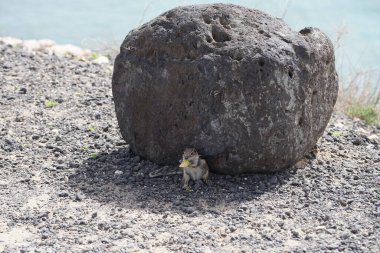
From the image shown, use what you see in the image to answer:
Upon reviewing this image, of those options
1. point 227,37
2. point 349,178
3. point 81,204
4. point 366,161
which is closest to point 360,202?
point 349,178

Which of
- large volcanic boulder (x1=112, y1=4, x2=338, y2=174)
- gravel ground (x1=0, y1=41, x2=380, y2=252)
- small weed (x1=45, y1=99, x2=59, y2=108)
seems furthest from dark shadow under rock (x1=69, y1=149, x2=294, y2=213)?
small weed (x1=45, y1=99, x2=59, y2=108)

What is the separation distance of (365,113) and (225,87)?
3815 millimetres

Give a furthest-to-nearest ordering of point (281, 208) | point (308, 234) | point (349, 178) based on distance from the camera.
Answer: point (349, 178) < point (281, 208) < point (308, 234)

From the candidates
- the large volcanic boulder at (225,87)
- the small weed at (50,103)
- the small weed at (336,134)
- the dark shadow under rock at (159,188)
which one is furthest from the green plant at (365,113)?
the small weed at (50,103)

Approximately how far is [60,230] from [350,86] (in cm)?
548

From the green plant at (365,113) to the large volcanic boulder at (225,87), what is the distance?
287cm

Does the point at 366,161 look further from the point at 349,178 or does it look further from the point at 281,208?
the point at 281,208

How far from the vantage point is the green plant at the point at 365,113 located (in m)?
8.93

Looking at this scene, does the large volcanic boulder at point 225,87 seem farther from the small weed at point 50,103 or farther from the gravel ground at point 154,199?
the small weed at point 50,103

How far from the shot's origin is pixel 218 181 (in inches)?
235

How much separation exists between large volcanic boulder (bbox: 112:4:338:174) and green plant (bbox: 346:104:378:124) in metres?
2.87

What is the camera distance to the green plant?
29.3 feet

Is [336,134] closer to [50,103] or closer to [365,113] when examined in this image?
[365,113]

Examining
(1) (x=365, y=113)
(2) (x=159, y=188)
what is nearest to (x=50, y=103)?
(2) (x=159, y=188)
